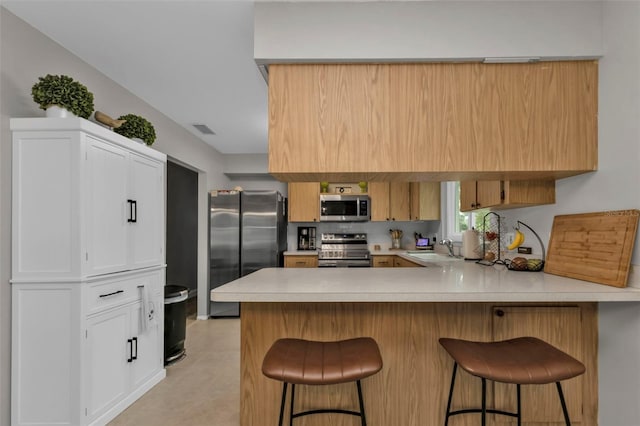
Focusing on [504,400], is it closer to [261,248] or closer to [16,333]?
[16,333]

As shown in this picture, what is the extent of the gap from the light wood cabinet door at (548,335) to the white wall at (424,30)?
4.56 ft

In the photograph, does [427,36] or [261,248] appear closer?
[427,36]

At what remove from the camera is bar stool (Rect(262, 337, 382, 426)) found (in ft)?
4.44

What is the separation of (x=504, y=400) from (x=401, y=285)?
2.88ft

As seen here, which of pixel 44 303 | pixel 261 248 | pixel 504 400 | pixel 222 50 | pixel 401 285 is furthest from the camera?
pixel 261 248

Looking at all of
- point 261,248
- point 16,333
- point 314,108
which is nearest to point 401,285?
point 314,108

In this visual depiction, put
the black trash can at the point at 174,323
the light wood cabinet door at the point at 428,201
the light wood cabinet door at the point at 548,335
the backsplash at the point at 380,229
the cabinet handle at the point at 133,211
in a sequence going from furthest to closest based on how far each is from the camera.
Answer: the backsplash at the point at 380,229 → the light wood cabinet door at the point at 428,201 → the black trash can at the point at 174,323 → the cabinet handle at the point at 133,211 → the light wood cabinet door at the point at 548,335

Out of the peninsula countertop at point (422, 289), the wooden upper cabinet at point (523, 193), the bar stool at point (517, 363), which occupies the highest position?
the wooden upper cabinet at point (523, 193)

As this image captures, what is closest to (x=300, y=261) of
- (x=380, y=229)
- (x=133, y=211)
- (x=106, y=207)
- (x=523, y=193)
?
(x=380, y=229)

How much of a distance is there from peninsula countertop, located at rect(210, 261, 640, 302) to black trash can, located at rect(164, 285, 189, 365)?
1603mm

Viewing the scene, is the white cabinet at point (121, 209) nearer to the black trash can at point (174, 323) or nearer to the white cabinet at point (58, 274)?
the white cabinet at point (58, 274)

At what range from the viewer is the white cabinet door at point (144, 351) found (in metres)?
2.54

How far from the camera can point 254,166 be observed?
5.53 metres

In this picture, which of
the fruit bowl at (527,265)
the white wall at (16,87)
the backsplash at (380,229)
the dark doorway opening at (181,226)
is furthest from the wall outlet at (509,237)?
the dark doorway opening at (181,226)
